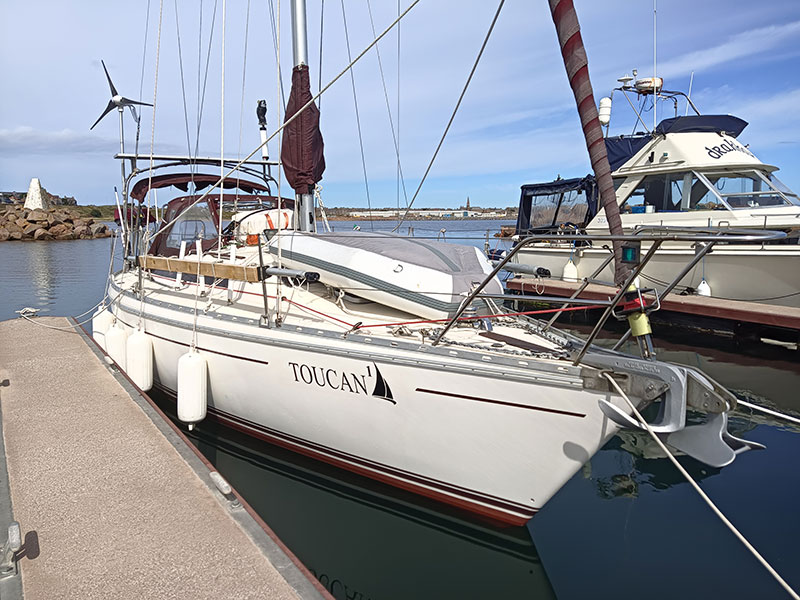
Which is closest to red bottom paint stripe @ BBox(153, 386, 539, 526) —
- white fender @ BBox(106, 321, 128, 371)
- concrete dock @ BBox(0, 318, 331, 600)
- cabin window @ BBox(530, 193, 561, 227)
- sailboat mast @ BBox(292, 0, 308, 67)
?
concrete dock @ BBox(0, 318, 331, 600)

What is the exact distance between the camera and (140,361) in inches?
222

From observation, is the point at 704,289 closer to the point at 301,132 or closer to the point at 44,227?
the point at 301,132

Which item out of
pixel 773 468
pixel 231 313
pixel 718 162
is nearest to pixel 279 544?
pixel 231 313

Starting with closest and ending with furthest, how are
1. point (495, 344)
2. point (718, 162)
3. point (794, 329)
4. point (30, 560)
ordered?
point (30, 560) → point (495, 344) → point (794, 329) → point (718, 162)

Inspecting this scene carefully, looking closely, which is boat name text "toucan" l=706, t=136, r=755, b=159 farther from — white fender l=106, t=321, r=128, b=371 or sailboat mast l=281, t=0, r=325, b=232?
white fender l=106, t=321, r=128, b=371

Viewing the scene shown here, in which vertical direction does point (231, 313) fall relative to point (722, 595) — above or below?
above

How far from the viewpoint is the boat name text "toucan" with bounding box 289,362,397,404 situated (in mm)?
3816

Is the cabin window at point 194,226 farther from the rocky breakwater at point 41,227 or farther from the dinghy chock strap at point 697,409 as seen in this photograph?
the rocky breakwater at point 41,227

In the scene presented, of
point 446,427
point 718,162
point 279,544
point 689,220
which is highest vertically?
point 718,162

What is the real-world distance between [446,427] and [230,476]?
242cm

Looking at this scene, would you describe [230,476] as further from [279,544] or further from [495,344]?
[495,344]

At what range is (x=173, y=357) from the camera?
5.59m

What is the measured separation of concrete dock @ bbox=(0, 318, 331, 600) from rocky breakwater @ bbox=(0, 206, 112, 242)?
139ft

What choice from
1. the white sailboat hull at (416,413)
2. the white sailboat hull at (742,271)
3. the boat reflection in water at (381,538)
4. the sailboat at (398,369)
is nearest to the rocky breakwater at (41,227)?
the sailboat at (398,369)
